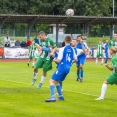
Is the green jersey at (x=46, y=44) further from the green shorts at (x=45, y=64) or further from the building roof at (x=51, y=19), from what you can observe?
the building roof at (x=51, y=19)

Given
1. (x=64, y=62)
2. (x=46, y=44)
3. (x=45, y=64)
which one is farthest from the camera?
(x=45, y=64)

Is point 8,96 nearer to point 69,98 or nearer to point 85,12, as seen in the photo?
point 69,98

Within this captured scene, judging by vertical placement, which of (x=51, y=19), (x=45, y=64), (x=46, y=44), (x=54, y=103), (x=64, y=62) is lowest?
(x=54, y=103)

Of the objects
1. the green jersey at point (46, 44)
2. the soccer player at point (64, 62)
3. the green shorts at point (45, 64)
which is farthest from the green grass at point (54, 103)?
the green jersey at point (46, 44)

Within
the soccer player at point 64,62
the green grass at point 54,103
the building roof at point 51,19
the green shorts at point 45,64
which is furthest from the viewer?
the building roof at point 51,19

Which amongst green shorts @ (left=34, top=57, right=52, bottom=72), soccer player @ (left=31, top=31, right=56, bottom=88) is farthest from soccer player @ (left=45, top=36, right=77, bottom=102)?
green shorts @ (left=34, top=57, right=52, bottom=72)

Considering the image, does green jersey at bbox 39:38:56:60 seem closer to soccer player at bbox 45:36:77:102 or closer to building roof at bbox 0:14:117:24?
soccer player at bbox 45:36:77:102

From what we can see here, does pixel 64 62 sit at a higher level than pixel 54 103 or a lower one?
higher

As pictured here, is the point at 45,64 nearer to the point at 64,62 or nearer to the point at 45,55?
the point at 45,55

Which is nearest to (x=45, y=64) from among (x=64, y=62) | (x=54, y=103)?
(x=64, y=62)

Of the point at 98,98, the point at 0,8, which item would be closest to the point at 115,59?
the point at 98,98

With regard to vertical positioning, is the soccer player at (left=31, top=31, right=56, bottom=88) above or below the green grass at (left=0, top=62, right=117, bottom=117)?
above

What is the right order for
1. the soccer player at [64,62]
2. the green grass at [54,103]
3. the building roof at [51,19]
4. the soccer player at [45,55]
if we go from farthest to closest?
the building roof at [51,19], the soccer player at [45,55], the soccer player at [64,62], the green grass at [54,103]

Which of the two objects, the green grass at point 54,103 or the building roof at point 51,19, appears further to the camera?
the building roof at point 51,19
